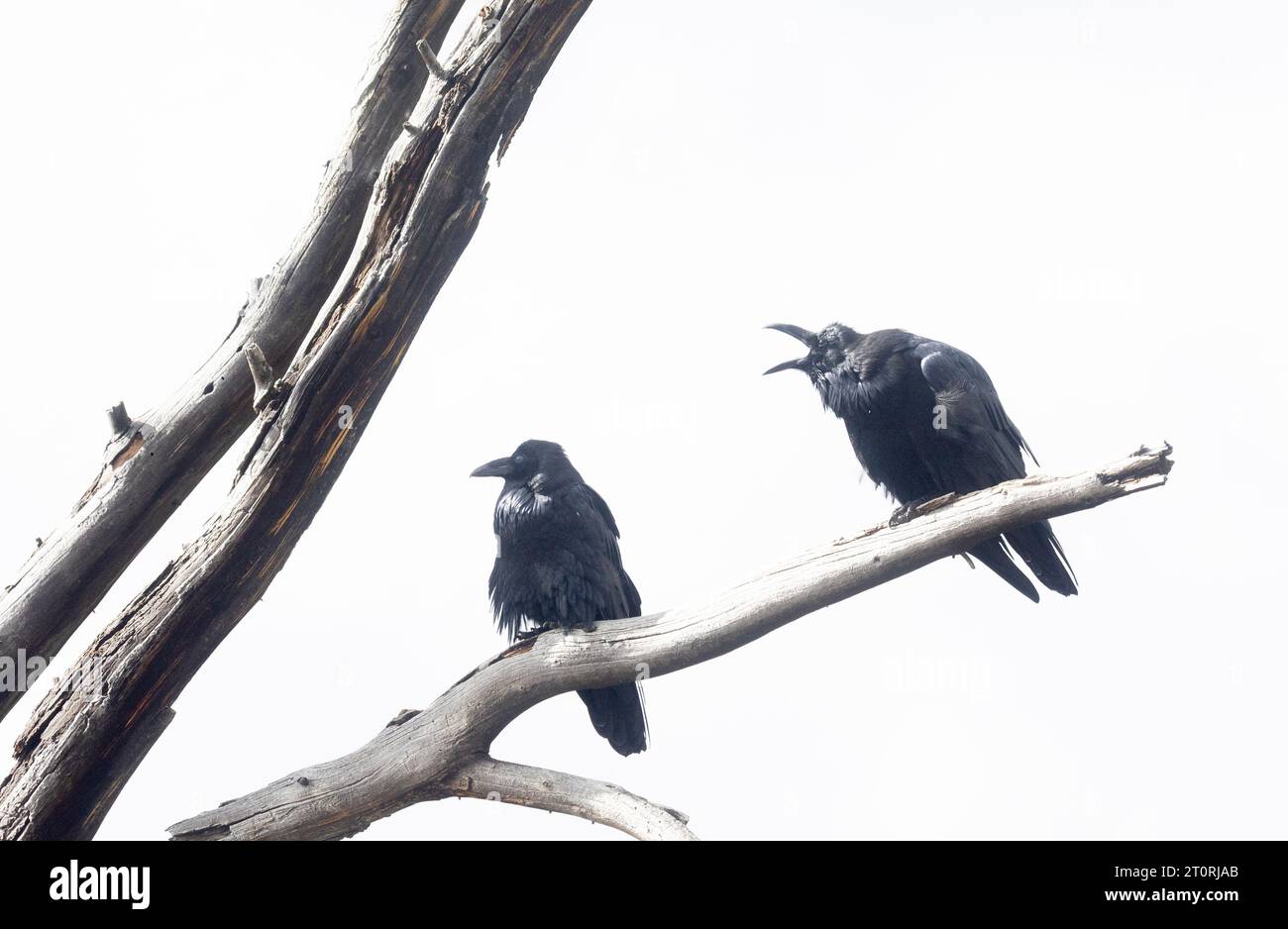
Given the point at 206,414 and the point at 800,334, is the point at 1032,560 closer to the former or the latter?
the point at 800,334

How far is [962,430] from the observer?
15.9 feet

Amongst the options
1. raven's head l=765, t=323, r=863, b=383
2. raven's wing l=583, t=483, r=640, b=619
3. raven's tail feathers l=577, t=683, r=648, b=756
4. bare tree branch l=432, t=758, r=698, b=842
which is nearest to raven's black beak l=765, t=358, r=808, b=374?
raven's head l=765, t=323, r=863, b=383

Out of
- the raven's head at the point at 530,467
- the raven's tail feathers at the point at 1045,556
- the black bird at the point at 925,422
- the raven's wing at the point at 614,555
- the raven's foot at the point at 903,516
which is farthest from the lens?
the raven's head at the point at 530,467

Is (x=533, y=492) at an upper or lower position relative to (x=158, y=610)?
upper

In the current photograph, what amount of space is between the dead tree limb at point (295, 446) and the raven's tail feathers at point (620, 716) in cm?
201

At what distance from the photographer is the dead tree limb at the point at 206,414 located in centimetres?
402

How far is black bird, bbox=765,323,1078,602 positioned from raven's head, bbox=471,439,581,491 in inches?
52.7

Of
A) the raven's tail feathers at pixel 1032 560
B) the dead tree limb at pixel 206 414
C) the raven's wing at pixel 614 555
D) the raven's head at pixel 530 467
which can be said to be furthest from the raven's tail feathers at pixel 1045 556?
the dead tree limb at pixel 206 414

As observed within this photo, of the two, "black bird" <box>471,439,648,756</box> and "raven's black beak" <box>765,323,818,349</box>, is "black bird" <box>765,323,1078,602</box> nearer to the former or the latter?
"raven's black beak" <box>765,323,818,349</box>

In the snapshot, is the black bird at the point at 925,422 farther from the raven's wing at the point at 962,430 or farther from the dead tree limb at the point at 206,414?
the dead tree limb at the point at 206,414
